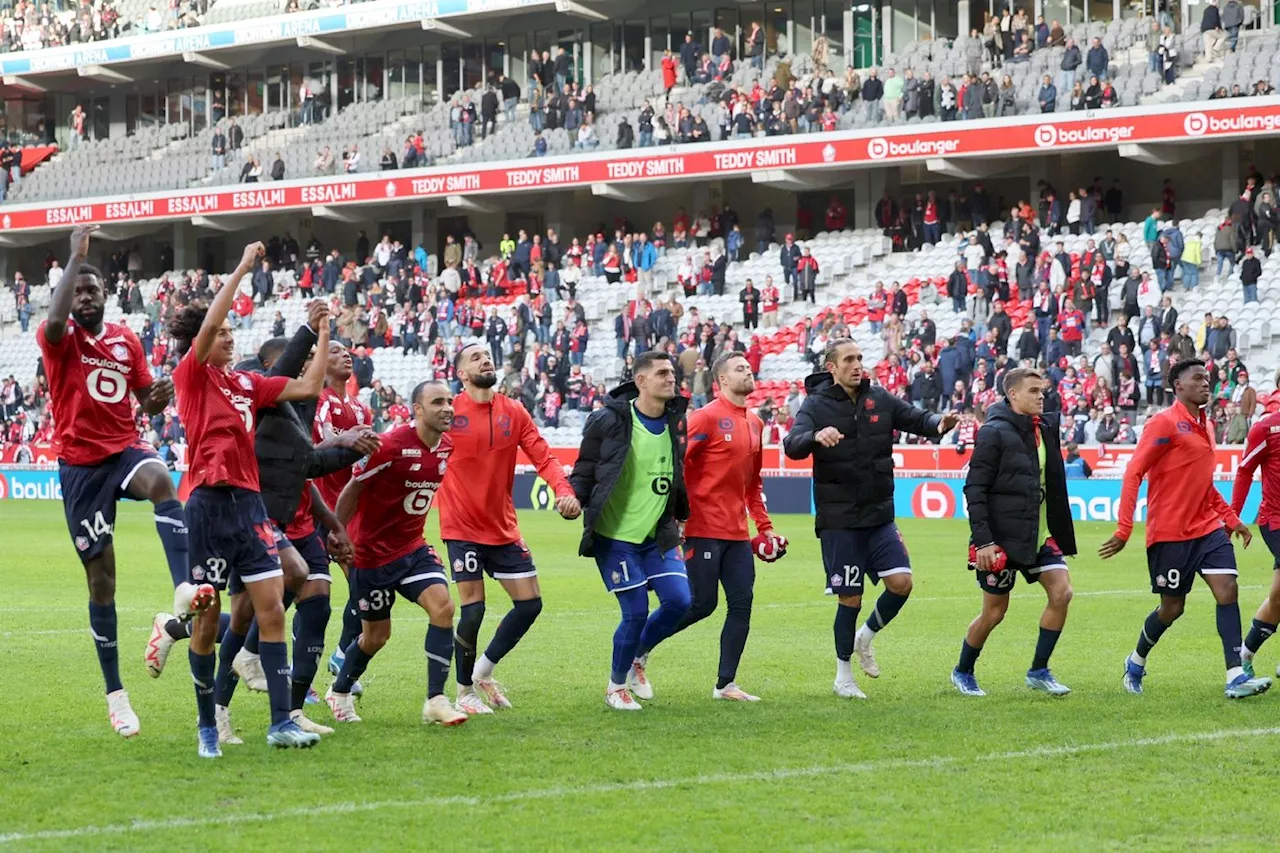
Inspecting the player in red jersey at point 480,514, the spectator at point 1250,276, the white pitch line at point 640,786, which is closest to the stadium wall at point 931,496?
the spectator at point 1250,276

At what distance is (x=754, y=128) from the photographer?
43.3 metres

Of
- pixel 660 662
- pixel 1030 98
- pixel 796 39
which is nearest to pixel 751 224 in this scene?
pixel 796 39

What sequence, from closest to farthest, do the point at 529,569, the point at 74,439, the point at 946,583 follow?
the point at 74,439 < the point at 529,569 < the point at 946,583

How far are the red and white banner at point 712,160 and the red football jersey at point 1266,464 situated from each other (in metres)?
25.5

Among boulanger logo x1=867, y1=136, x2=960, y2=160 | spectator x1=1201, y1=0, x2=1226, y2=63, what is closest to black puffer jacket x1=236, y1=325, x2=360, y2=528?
boulanger logo x1=867, y1=136, x2=960, y2=160

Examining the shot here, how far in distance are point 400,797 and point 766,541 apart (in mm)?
4054

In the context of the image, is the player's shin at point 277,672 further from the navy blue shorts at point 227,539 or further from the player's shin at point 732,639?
the player's shin at point 732,639

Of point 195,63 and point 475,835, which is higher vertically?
point 195,63

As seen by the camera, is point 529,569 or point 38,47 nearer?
point 529,569

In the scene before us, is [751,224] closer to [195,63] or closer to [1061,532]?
[195,63]

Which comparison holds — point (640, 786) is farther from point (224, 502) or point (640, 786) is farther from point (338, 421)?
point (338, 421)

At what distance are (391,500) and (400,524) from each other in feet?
0.46

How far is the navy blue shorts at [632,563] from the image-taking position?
10922 mm

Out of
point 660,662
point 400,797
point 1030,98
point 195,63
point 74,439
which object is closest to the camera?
point 400,797
